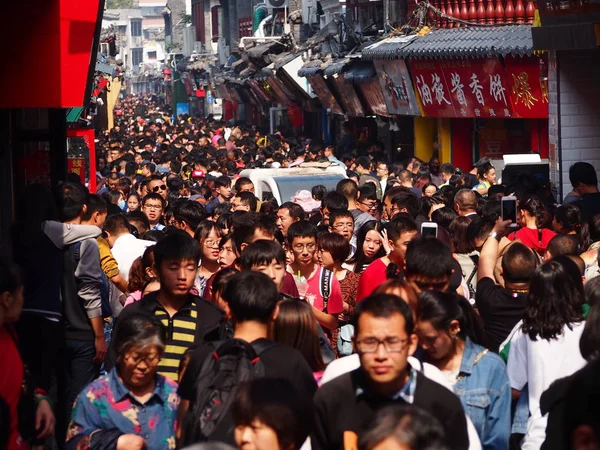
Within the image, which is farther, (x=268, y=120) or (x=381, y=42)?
(x=268, y=120)

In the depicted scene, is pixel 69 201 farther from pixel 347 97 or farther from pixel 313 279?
pixel 347 97

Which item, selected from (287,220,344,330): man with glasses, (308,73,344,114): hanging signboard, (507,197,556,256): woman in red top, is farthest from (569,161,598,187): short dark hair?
(308,73,344,114): hanging signboard

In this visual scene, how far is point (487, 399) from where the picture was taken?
512 cm

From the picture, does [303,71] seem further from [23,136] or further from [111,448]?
[111,448]

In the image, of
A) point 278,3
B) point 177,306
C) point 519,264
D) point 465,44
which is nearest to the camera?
point 177,306

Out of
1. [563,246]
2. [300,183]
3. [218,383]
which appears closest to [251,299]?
[218,383]

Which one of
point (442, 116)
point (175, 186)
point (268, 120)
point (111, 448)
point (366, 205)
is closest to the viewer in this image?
point (111, 448)

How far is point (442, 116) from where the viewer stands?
23.0m

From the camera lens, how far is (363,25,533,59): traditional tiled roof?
18891 mm

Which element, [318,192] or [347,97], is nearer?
[318,192]

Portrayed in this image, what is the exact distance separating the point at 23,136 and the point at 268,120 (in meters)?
41.4

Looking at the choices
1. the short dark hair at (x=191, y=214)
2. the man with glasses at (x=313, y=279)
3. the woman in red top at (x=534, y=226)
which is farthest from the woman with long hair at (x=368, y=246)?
the short dark hair at (x=191, y=214)

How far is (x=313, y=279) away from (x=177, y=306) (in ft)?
6.01

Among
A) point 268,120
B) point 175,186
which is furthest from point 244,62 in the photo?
point 175,186
